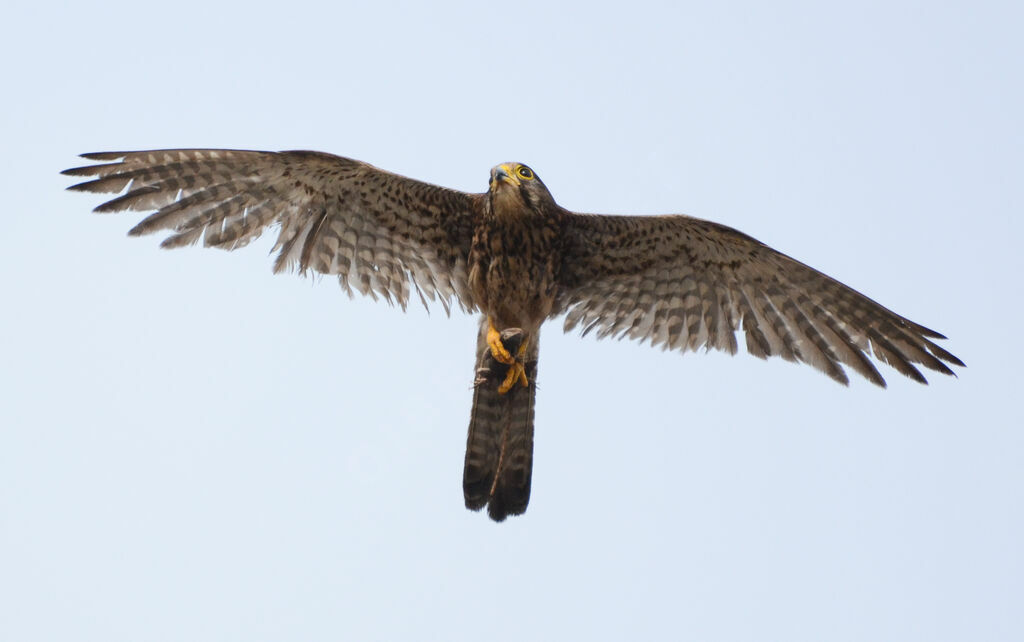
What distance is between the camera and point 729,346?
8.59m

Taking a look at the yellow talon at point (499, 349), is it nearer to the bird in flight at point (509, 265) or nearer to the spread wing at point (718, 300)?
the bird in flight at point (509, 265)

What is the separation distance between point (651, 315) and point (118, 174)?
3748mm

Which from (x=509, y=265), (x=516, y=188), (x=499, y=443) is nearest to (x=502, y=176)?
(x=516, y=188)

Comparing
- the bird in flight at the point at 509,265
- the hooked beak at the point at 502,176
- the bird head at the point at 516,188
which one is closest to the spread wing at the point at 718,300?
the bird in flight at the point at 509,265

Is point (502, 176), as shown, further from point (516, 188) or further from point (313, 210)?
point (313, 210)

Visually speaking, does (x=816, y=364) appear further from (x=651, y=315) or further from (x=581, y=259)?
(x=581, y=259)

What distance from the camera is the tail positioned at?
25.5ft

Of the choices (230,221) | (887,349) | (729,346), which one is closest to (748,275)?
(729,346)

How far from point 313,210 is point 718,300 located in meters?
2.88

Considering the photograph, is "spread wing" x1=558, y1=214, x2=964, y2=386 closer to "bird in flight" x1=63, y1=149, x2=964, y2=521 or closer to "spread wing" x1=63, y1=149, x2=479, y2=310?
"bird in flight" x1=63, y1=149, x2=964, y2=521

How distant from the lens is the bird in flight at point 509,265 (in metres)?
7.90

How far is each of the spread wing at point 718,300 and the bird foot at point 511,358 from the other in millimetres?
760

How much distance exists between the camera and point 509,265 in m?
8.05

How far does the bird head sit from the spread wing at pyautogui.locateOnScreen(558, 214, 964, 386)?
0.35 meters
